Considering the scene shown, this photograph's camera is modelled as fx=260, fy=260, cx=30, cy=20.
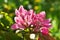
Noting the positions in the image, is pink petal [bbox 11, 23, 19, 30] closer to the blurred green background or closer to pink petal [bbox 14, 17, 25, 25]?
pink petal [bbox 14, 17, 25, 25]

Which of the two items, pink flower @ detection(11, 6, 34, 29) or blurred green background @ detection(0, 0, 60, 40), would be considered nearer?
pink flower @ detection(11, 6, 34, 29)

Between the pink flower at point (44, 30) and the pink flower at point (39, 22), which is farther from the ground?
the pink flower at point (39, 22)

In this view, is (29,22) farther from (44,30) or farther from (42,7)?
(42,7)

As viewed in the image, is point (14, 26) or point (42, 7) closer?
point (14, 26)

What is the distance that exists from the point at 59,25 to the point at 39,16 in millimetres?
1024

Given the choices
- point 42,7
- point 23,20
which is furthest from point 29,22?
point 42,7

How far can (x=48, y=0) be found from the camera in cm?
307

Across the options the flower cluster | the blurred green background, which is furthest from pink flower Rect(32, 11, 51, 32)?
the blurred green background

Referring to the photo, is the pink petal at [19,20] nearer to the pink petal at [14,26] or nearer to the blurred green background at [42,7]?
the pink petal at [14,26]

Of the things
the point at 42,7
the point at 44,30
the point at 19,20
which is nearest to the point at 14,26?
the point at 19,20

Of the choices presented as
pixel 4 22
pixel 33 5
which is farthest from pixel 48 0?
pixel 4 22

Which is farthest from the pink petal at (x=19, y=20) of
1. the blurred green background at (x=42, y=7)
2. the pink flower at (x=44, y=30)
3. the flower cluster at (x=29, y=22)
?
the blurred green background at (x=42, y=7)

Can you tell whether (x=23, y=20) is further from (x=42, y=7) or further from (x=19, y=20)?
(x=42, y=7)

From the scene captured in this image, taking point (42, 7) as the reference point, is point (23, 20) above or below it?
above
